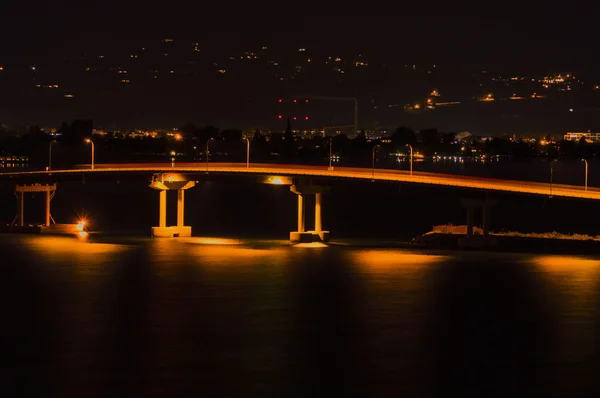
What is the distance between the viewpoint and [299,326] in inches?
1592

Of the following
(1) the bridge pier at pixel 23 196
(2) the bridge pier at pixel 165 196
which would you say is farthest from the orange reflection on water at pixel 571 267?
(1) the bridge pier at pixel 23 196

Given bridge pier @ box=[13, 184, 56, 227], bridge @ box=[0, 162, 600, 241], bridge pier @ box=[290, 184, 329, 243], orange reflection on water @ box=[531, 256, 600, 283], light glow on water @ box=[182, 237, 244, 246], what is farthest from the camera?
bridge pier @ box=[13, 184, 56, 227]

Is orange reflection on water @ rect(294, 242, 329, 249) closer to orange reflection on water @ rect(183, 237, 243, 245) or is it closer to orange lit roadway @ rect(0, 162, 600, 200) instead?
orange lit roadway @ rect(0, 162, 600, 200)

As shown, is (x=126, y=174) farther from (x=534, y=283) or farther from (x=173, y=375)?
(x=173, y=375)

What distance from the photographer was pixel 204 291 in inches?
2010

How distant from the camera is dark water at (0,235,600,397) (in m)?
30.6

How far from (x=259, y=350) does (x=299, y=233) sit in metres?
50.0

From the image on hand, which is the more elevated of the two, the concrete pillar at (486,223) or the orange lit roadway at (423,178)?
the orange lit roadway at (423,178)

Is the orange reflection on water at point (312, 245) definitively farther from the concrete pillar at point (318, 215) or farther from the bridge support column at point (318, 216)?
the concrete pillar at point (318, 215)

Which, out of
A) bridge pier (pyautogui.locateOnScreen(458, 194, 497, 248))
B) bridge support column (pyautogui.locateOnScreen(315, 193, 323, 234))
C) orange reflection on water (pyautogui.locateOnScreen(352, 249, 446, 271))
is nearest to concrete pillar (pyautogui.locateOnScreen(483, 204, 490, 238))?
bridge pier (pyautogui.locateOnScreen(458, 194, 497, 248))

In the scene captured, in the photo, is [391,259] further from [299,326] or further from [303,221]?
[299,326]

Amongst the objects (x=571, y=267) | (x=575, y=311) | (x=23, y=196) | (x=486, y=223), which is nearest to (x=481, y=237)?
(x=486, y=223)

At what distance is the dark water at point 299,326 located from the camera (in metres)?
30.6

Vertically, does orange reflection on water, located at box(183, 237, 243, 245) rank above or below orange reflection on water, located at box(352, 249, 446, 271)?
above
